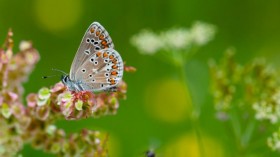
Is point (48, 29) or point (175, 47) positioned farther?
point (48, 29)

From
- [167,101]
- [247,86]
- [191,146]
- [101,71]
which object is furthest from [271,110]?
[167,101]

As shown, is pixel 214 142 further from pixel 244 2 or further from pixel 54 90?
pixel 54 90

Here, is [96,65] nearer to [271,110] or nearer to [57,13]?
[271,110]

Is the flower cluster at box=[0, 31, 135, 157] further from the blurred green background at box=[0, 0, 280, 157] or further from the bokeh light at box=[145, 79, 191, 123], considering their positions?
the bokeh light at box=[145, 79, 191, 123]

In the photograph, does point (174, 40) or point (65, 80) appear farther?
point (174, 40)

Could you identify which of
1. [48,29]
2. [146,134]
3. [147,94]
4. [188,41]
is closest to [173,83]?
[147,94]

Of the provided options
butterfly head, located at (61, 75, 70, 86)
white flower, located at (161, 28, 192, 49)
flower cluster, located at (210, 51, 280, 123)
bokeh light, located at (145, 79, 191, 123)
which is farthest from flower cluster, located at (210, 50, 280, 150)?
bokeh light, located at (145, 79, 191, 123)

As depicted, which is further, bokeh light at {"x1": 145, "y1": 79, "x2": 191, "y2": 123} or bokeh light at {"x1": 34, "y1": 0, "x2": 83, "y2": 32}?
bokeh light at {"x1": 34, "y1": 0, "x2": 83, "y2": 32}
